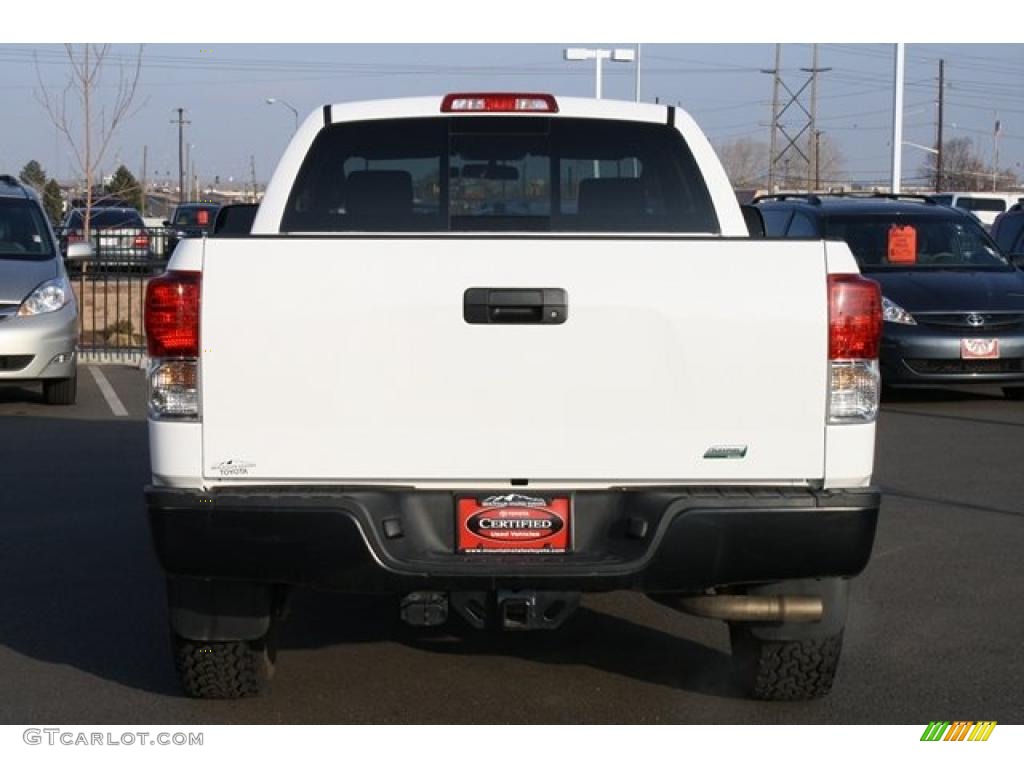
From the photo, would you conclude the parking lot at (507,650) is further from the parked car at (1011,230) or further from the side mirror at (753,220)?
the parked car at (1011,230)

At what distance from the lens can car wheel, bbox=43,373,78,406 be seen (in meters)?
14.2

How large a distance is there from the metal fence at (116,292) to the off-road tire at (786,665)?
13.8m

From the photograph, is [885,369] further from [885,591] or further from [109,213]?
[109,213]

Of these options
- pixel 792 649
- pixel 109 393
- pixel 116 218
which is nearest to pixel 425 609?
pixel 792 649

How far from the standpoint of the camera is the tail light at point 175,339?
4.66 metres

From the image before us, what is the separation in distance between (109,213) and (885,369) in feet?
91.6

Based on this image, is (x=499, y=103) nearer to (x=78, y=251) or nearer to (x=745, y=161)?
(x=78, y=251)

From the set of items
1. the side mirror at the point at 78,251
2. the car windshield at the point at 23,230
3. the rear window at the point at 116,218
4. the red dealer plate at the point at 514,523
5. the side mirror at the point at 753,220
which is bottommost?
the red dealer plate at the point at 514,523

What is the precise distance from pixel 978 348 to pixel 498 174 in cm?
865

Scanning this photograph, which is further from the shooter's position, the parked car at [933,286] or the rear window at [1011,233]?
the rear window at [1011,233]

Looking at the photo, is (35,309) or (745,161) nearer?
(35,309)

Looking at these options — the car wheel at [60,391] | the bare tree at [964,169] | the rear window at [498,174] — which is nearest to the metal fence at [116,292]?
the car wheel at [60,391]

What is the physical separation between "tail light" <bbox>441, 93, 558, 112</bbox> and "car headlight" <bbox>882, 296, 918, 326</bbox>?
849 centimetres

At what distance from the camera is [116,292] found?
21188mm
